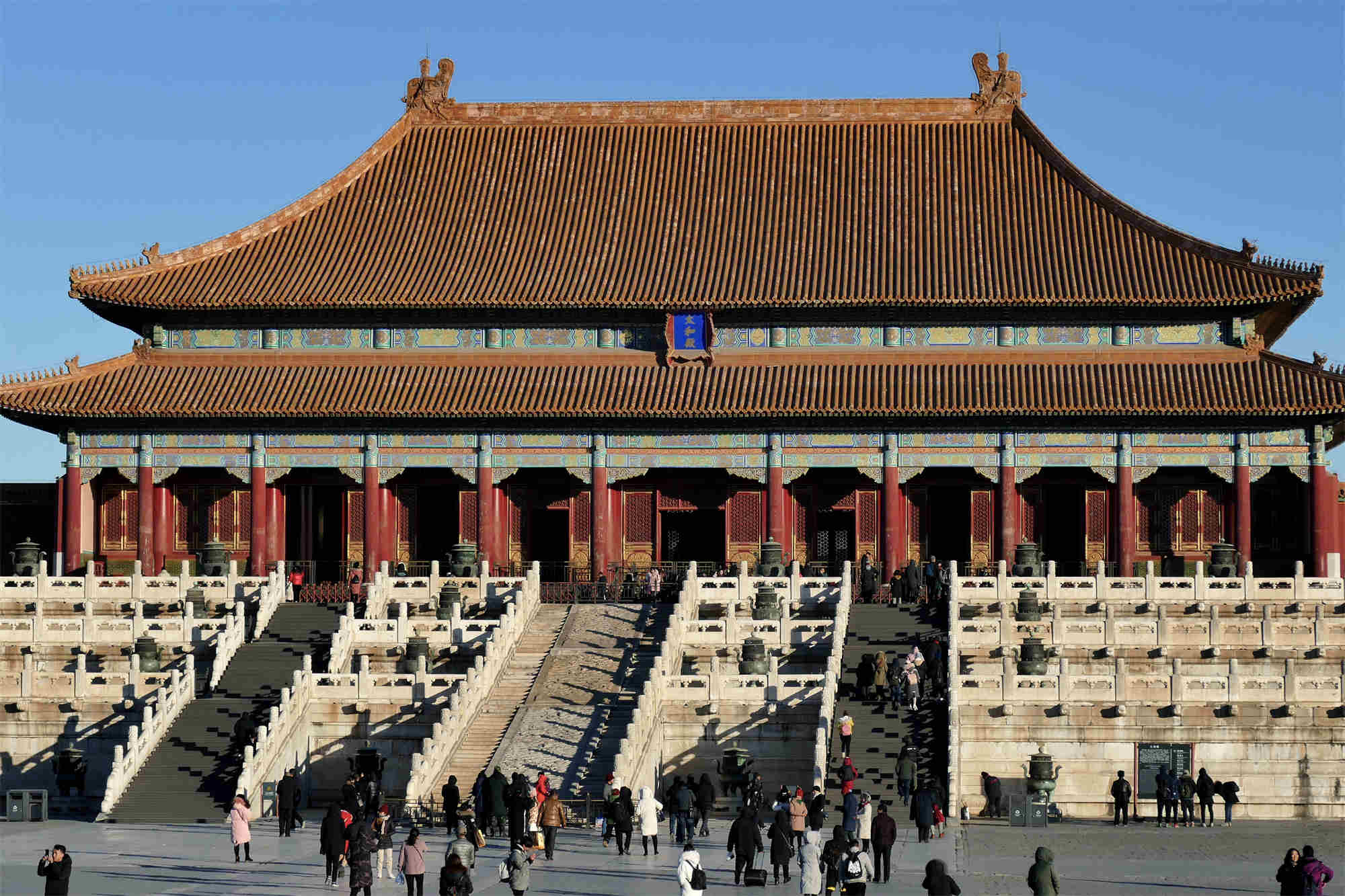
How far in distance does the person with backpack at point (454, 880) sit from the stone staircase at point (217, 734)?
44.0 ft

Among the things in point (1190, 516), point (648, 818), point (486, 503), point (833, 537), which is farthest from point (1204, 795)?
point (486, 503)

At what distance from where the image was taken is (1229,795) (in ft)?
148

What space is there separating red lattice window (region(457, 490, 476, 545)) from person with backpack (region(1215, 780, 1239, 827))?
28.2 m

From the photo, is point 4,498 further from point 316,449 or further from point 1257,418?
point 1257,418

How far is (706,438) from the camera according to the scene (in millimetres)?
68312

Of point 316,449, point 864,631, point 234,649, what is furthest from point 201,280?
point 864,631

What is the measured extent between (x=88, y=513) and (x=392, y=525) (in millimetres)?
8256

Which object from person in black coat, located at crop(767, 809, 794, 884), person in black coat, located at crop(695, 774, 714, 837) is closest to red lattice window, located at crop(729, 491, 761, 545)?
person in black coat, located at crop(695, 774, 714, 837)

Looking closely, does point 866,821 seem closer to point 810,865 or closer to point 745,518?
point 810,865

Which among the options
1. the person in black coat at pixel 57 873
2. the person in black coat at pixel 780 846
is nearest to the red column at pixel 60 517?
the person in black coat at pixel 780 846

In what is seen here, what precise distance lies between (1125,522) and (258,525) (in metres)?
23.0

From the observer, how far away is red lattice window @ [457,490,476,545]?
2721 inches

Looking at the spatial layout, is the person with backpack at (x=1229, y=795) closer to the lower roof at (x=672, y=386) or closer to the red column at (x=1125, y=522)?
the red column at (x=1125, y=522)

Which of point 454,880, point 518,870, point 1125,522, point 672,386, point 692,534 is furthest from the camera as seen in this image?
point 692,534
